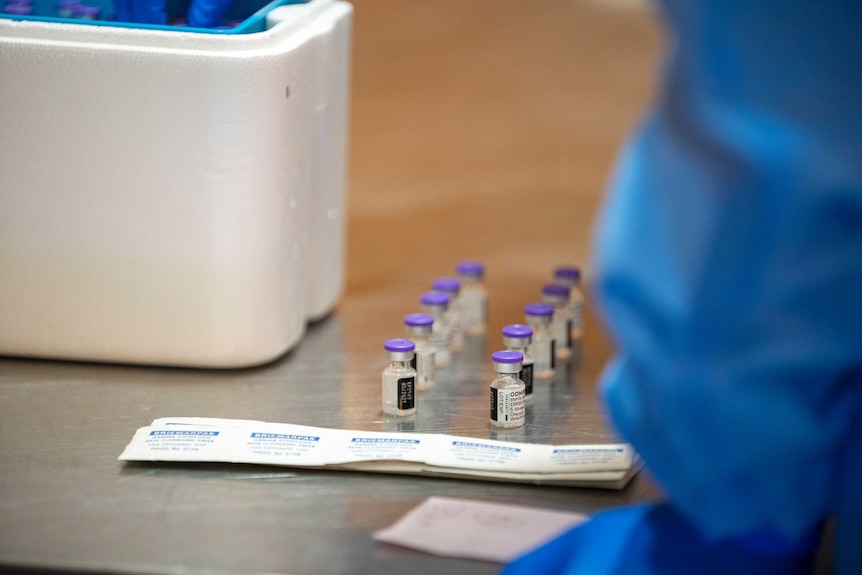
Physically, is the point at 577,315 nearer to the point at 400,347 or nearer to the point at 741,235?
the point at 400,347

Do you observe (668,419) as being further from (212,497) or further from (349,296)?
(349,296)

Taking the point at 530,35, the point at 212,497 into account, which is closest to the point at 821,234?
the point at 212,497

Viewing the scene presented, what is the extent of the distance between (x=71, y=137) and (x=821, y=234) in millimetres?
861

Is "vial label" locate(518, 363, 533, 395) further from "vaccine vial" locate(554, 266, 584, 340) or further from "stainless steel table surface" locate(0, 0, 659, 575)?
"vaccine vial" locate(554, 266, 584, 340)

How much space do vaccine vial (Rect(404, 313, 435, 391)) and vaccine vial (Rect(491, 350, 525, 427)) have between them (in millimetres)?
128

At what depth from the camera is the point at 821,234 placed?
0.67 metres

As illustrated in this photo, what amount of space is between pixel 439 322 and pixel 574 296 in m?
0.24

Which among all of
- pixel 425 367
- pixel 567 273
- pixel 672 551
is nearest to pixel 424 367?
pixel 425 367

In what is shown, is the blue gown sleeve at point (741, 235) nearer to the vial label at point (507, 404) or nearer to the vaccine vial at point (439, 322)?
the vial label at point (507, 404)

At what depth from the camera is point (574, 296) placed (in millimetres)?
1560

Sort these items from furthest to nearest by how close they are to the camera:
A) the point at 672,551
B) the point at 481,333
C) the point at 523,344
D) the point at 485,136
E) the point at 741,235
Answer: the point at 485,136
the point at 481,333
the point at 523,344
the point at 672,551
the point at 741,235

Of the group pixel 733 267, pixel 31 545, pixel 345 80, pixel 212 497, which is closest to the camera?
pixel 733 267

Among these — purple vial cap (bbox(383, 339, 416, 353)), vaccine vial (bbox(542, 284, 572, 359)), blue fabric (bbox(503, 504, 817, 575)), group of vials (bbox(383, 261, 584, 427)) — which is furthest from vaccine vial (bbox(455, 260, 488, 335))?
blue fabric (bbox(503, 504, 817, 575))

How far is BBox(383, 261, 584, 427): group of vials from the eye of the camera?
1.19m
